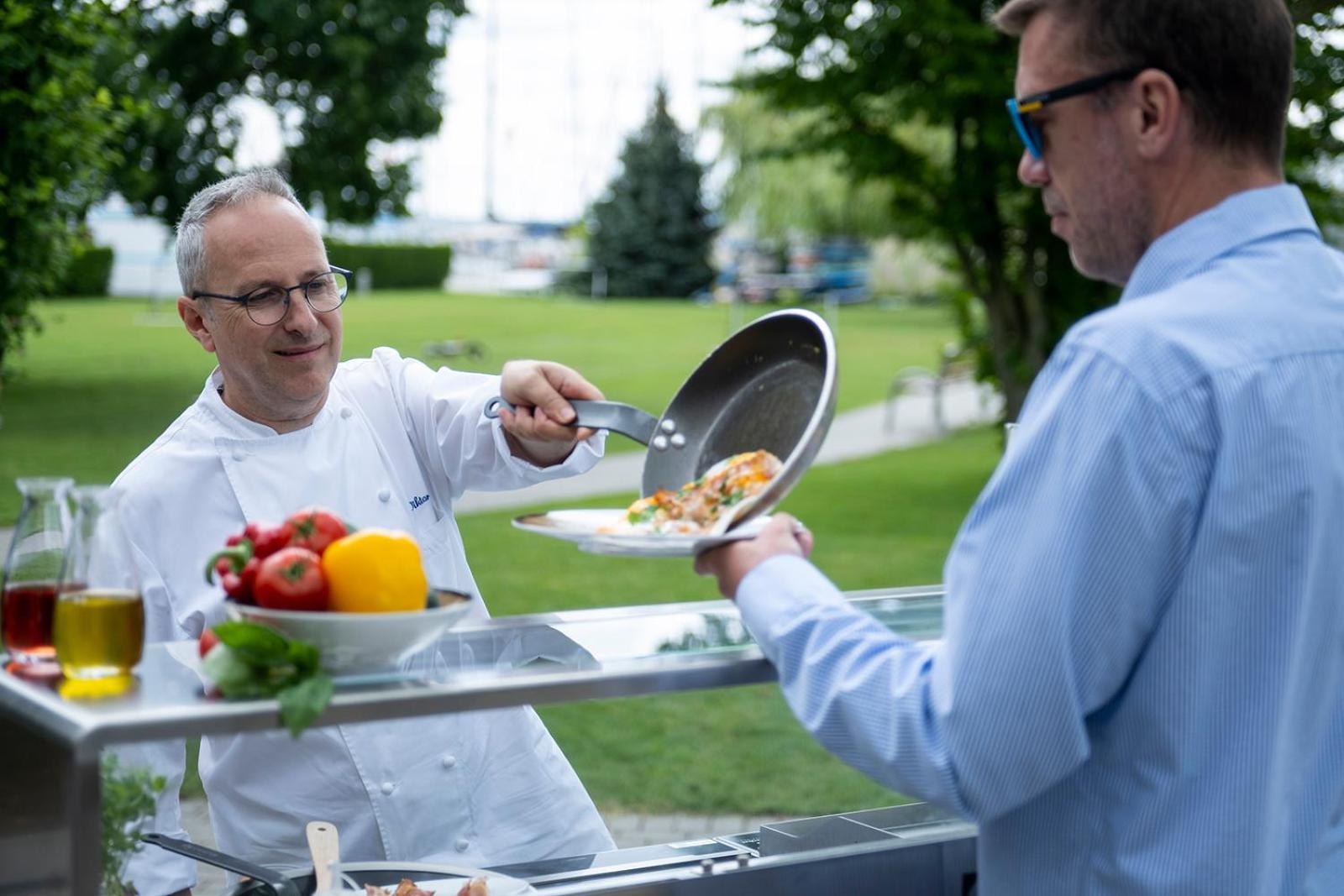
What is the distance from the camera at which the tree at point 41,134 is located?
9.89 metres

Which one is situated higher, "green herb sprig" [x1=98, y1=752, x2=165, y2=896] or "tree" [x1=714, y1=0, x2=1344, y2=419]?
"tree" [x1=714, y1=0, x2=1344, y2=419]

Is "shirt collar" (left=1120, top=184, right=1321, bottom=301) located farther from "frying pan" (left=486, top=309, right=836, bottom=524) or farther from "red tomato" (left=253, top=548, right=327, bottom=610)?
"red tomato" (left=253, top=548, right=327, bottom=610)

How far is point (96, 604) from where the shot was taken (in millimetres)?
1860

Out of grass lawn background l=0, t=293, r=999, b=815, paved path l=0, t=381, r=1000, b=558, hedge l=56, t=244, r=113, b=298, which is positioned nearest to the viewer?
grass lawn background l=0, t=293, r=999, b=815

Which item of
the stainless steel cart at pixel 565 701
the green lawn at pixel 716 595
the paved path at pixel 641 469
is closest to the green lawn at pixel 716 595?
the green lawn at pixel 716 595

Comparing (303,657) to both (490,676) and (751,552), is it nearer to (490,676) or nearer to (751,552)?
(490,676)

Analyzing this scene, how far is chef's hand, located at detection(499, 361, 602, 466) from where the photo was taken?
272 centimetres

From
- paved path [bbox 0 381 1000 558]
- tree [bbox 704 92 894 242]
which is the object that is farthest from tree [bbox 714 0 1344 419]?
tree [bbox 704 92 894 242]

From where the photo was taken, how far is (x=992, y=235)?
10977 millimetres

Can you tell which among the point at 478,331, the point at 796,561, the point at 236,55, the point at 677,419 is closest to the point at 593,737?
the point at 677,419

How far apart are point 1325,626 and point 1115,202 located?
56 cm

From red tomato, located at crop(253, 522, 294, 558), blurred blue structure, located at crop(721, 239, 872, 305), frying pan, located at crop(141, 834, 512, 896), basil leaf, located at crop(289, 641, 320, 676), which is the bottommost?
blurred blue structure, located at crop(721, 239, 872, 305)

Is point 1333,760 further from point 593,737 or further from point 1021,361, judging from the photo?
point 1021,361

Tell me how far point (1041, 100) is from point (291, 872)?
165 cm
